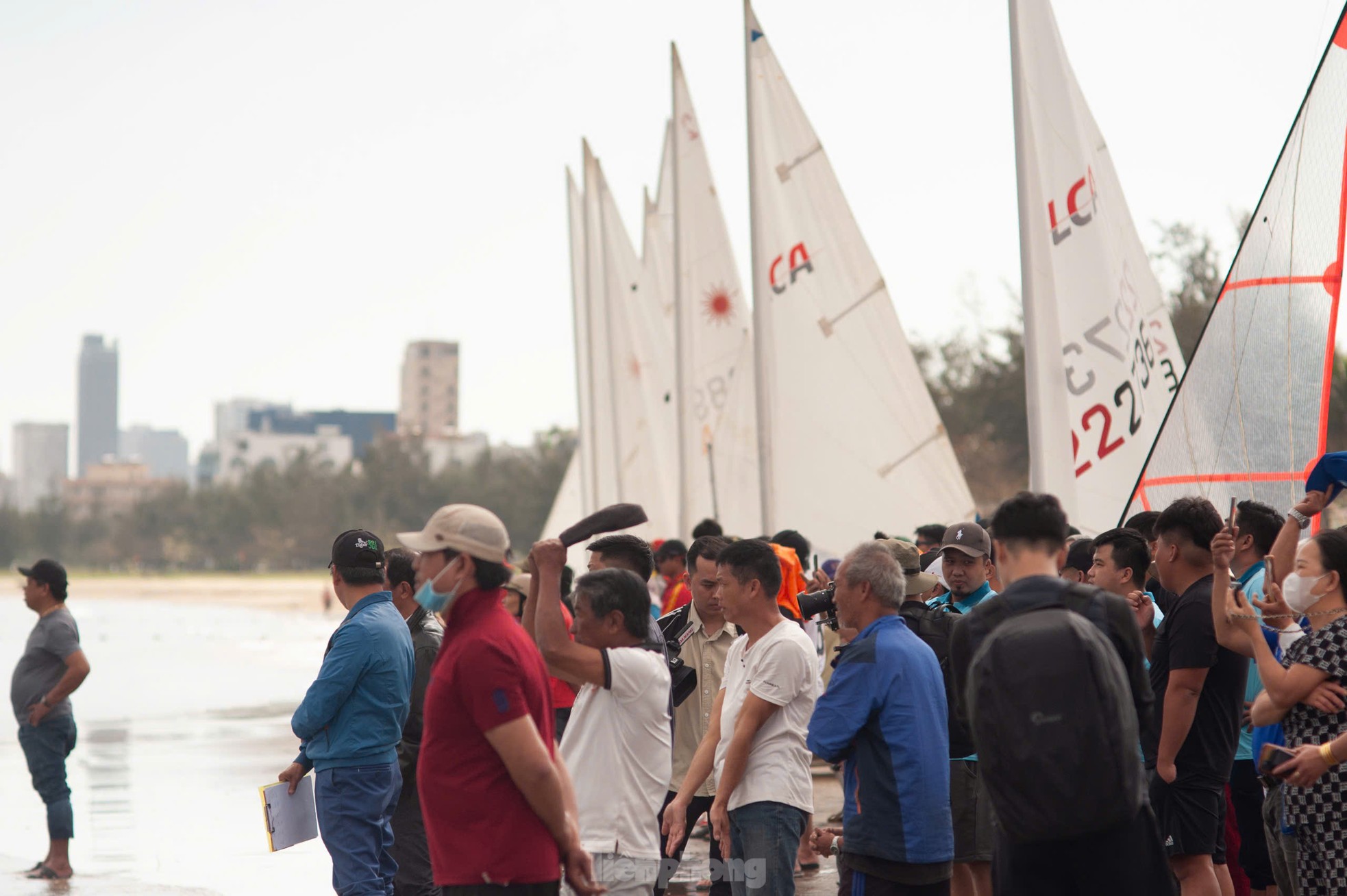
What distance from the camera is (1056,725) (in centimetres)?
366

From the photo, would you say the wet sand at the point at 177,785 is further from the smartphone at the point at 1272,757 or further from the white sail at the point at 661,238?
the white sail at the point at 661,238

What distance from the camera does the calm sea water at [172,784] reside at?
362 inches

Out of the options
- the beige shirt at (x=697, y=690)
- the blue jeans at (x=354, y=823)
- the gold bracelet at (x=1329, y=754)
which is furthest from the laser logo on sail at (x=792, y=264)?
the gold bracelet at (x=1329, y=754)

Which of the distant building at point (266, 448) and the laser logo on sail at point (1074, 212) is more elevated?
the distant building at point (266, 448)

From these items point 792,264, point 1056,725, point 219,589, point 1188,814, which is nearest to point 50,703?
point 1188,814

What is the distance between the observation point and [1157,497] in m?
7.78

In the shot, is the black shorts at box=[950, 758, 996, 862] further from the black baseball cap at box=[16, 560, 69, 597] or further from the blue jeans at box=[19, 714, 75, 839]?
the black baseball cap at box=[16, 560, 69, 597]

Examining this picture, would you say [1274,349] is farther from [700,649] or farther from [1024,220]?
[1024,220]

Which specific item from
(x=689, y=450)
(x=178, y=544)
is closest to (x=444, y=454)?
A: (x=178, y=544)

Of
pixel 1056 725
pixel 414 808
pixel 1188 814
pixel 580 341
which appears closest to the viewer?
pixel 1056 725

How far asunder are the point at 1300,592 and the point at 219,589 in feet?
309

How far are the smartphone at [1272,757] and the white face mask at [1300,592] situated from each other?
1.45 feet

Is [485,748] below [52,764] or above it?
above

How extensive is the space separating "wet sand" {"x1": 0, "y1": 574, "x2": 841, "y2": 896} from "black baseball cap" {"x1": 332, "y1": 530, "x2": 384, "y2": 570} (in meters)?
2.86
